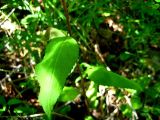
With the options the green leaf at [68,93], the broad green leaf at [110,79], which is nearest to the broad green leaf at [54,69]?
the broad green leaf at [110,79]

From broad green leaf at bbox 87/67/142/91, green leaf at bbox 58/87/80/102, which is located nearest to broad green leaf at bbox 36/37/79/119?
broad green leaf at bbox 87/67/142/91

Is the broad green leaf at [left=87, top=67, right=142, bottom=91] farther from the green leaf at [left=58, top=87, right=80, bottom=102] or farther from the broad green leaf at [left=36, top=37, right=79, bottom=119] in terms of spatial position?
the green leaf at [left=58, top=87, right=80, bottom=102]

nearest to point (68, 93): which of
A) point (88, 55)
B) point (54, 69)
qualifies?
point (88, 55)

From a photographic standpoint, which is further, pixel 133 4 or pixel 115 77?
pixel 133 4

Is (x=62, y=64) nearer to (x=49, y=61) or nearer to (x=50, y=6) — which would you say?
(x=49, y=61)

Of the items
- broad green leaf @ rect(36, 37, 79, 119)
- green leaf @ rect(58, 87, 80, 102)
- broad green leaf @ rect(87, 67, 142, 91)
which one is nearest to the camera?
broad green leaf @ rect(36, 37, 79, 119)

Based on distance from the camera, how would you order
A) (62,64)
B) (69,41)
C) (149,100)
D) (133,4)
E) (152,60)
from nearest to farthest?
1. (62,64)
2. (69,41)
3. (133,4)
4. (149,100)
5. (152,60)

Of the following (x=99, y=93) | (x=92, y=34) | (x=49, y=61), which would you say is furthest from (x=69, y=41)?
(x=92, y=34)
